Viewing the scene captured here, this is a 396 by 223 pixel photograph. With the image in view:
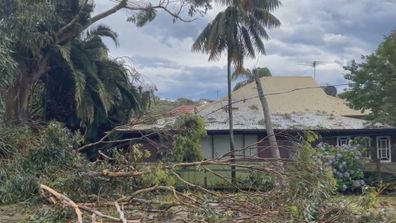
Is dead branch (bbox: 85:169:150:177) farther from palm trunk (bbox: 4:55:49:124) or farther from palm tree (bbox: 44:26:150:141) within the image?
palm tree (bbox: 44:26:150:141)

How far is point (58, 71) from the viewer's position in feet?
66.9

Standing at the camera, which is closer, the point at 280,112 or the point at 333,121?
the point at 333,121

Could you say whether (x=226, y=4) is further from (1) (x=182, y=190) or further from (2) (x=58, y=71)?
(1) (x=182, y=190)

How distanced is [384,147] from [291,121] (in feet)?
13.1

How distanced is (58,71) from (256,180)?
443 inches

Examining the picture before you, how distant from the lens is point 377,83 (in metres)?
20.8

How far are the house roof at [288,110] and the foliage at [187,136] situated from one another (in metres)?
6.87

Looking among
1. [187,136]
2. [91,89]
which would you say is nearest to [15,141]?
[187,136]

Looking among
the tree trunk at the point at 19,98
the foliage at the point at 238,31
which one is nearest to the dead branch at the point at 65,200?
the tree trunk at the point at 19,98

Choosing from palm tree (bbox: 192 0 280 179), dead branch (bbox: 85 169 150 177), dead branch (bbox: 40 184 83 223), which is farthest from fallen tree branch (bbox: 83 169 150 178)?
palm tree (bbox: 192 0 280 179)

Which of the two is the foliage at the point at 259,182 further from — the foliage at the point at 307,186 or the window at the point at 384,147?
the window at the point at 384,147

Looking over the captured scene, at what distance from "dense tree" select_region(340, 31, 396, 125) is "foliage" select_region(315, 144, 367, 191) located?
1966mm

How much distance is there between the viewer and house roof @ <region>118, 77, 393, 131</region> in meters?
23.2

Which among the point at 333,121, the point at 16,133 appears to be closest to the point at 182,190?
the point at 16,133
